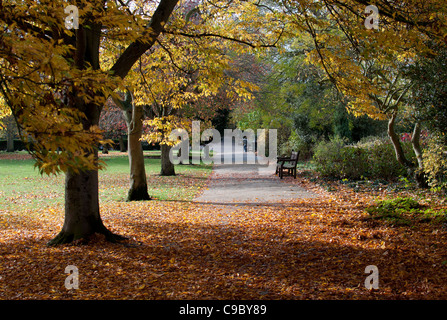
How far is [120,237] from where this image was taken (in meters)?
6.46

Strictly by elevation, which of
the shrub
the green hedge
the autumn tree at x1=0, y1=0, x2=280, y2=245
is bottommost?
the shrub

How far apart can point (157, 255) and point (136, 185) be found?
6173mm

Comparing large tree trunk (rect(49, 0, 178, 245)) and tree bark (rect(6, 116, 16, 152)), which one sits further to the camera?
tree bark (rect(6, 116, 16, 152))

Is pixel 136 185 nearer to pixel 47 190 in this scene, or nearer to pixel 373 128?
pixel 47 190

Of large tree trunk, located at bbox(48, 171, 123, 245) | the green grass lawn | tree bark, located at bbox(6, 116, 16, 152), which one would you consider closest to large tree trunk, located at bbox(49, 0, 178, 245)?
large tree trunk, located at bbox(48, 171, 123, 245)

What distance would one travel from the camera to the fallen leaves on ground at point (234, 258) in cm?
403

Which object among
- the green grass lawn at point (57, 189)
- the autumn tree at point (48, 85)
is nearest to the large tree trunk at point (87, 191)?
the autumn tree at point (48, 85)

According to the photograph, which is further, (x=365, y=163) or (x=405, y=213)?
(x=365, y=163)

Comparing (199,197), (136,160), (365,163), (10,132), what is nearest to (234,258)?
(199,197)

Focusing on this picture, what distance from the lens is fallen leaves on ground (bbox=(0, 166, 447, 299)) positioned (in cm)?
403

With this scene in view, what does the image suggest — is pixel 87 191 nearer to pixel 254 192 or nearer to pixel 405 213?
pixel 405 213

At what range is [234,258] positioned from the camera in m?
5.27

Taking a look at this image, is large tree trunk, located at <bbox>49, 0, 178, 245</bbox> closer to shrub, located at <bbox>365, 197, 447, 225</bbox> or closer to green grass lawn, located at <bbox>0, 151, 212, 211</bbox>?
green grass lawn, located at <bbox>0, 151, 212, 211</bbox>
